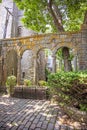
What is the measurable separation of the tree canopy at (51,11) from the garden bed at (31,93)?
515cm

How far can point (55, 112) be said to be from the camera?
5957mm

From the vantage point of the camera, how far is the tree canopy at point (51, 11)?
38.0 feet

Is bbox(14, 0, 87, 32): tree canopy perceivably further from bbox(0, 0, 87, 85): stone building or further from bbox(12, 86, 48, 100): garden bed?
bbox(12, 86, 48, 100): garden bed

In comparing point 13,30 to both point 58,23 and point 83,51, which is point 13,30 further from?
point 83,51

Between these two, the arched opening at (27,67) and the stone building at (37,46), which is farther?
the arched opening at (27,67)

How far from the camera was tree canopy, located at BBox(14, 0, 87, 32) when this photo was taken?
11.6 metres

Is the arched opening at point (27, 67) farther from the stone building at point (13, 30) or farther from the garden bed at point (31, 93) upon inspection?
the garden bed at point (31, 93)

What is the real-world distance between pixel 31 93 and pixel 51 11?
18.7 feet

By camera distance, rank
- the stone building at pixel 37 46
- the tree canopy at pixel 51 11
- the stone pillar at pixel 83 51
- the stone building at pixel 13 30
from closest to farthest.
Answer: the stone pillar at pixel 83 51, the stone building at pixel 37 46, the tree canopy at pixel 51 11, the stone building at pixel 13 30

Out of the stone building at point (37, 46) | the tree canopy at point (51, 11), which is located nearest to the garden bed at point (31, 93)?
the stone building at point (37, 46)

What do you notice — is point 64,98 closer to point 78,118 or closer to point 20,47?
point 78,118

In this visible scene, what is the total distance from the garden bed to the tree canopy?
515 cm

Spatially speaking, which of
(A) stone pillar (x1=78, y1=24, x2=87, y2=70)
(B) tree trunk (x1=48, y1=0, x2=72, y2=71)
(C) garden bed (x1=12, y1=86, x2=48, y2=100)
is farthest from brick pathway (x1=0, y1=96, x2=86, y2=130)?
(B) tree trunk (x1=48, y1=0, x2=72, y2=71)

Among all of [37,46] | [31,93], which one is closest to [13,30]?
[37,46]
